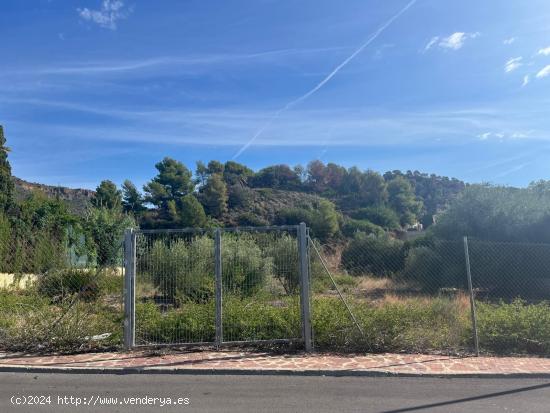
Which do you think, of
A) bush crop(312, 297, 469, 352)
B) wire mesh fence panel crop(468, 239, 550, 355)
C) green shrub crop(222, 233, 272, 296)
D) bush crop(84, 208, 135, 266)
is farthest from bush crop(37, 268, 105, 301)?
bush crop(84, 208, 135, 266)

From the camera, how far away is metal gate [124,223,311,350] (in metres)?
8.06

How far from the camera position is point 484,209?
20016 millimetres

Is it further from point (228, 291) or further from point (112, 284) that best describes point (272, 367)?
point (112, 284)

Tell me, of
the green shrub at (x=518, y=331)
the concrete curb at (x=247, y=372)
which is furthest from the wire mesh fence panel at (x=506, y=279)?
the concrete curb at (x=247, y=372)

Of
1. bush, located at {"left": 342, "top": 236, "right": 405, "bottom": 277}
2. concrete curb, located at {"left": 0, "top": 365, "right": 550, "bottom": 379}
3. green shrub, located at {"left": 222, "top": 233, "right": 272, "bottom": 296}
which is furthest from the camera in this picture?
bush, located at {"left": 342, "top": 236, "right": 405, "bottom": 277}

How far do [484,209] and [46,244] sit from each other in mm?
16944

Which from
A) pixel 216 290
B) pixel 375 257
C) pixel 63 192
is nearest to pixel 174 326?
pixel 216 290

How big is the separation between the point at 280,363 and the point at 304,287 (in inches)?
53.4

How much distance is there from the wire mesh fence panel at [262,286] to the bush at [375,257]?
8.37m

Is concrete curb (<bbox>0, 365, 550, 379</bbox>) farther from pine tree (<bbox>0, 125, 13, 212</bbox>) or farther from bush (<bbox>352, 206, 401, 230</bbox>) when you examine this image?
bush (<bbox>352, 206, 401, 230</bbox>)

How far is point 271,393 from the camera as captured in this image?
5.87m

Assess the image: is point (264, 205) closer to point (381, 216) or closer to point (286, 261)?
point (381, 216)

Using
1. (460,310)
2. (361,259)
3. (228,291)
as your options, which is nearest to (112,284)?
(228,291)

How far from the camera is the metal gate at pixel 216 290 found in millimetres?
8062
